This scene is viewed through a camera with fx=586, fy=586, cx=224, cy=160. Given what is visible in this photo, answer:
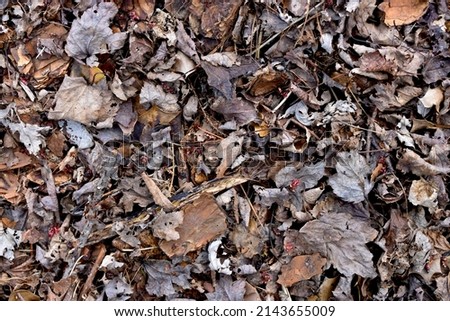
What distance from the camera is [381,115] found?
317cm

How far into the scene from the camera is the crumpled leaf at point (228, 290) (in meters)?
3.08

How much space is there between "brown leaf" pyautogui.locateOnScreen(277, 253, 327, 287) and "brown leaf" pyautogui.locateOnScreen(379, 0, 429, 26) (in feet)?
4.42

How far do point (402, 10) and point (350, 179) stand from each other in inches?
38.8

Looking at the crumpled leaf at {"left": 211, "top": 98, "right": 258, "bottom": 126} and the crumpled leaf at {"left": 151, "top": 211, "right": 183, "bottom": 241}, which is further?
the crumpled leaf at {"left": 211, "top": 98, "right": 258, "bottom": 126}

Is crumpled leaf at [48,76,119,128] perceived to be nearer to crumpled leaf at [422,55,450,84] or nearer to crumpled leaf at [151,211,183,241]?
crumpled leaf at [151,211,183,241]

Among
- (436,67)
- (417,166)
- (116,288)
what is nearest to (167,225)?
(116,288)

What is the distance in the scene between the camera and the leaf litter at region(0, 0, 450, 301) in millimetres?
3082

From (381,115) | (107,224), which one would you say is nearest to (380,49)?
(381,115)

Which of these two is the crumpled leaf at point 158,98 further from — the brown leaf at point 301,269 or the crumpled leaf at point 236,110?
the brown leaf at point 301,269

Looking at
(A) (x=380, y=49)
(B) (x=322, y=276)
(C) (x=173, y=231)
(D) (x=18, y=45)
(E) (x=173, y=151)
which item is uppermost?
(D) (x=18, y=45)

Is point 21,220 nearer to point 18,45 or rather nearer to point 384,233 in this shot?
point 18,45

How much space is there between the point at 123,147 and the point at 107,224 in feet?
1.38

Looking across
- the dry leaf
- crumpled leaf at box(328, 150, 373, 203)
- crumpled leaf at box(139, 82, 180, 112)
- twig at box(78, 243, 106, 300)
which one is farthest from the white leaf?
crumpled leaf at box(328, 150, 373, 203)

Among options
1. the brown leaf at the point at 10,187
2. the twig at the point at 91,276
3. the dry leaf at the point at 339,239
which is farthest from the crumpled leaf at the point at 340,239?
the brown leaf at the point at 10,187
